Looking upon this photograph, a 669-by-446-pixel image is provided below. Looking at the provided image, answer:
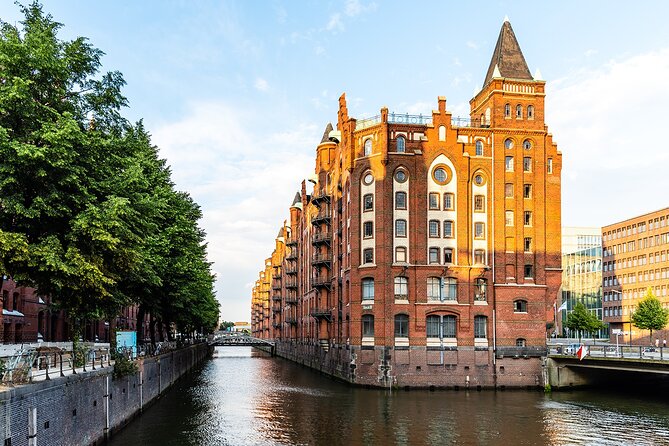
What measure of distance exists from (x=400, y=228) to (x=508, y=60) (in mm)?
19573

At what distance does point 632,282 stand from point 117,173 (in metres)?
109

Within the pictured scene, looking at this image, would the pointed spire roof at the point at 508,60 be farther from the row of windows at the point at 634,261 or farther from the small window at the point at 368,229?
the row of windows at the point at 634,261

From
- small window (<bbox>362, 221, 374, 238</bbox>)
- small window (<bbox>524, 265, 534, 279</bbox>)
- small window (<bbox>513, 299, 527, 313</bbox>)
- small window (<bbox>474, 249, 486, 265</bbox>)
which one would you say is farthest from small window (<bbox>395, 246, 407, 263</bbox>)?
small window (<bbox>524, 265, 534, 279</bbox>)

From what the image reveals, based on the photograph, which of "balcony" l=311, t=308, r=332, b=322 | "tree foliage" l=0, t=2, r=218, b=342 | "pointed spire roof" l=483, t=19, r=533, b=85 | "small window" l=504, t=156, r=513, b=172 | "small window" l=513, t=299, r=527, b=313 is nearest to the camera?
"tree foliage" l=0, t=2, r=218, b=342

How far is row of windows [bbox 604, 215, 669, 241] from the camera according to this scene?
10881cm

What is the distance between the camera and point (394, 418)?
133ft

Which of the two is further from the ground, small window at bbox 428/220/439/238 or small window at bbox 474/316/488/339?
small window at bbox 428/220/439/238

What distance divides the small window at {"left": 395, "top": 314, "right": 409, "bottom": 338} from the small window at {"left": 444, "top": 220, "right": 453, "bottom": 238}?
828 cm

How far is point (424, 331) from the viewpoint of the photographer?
5759cm

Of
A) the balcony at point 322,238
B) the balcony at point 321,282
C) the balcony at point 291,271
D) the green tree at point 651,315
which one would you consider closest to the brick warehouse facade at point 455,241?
the balcony at point 321,282

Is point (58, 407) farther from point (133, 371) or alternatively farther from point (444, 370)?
point (444, 370)

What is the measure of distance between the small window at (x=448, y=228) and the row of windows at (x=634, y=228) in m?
64.5

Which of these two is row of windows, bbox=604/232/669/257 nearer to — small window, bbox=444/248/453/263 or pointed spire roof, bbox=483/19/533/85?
pointed spire roof, bbox=483/19/533/85

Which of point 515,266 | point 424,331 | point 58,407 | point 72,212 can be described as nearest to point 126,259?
point 72,212
